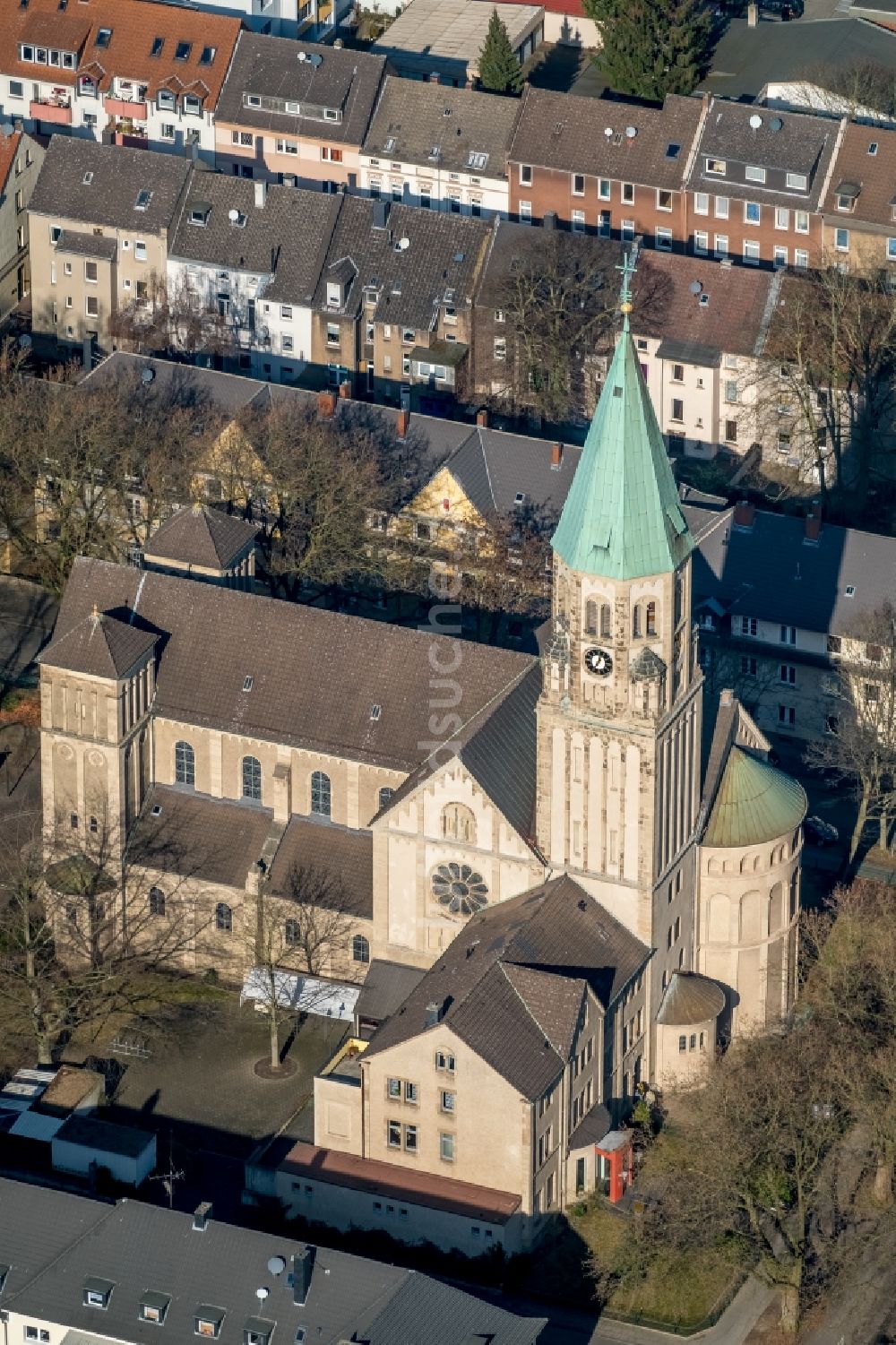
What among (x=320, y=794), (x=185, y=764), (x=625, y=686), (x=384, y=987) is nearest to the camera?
(x=625, y=686)

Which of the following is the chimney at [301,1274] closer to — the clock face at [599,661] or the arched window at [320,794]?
the clock face at [599,661]

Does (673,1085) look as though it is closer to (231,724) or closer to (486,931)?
(486,931)

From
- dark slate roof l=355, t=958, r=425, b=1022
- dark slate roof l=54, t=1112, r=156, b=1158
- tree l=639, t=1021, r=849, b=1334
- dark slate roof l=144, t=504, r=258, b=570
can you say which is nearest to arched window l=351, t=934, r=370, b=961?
dark slate roof l=355, t=958, r=425, b=1022

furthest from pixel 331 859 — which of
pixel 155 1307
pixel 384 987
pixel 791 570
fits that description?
pixel 791 570

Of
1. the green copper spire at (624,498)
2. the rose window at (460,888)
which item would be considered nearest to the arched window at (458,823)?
the rose window at (460,888)

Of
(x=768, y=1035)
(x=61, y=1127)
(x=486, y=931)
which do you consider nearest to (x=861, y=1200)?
(x=768, y=1035)

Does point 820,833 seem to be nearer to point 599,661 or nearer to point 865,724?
point 865,724
